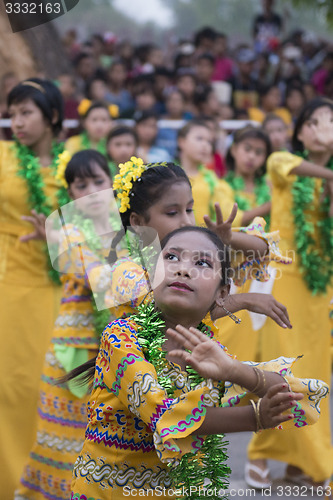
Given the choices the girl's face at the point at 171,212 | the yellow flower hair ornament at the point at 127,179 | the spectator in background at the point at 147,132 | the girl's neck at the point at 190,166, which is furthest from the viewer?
the spectator in background at the point at 147,132

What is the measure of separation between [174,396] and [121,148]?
424 cm

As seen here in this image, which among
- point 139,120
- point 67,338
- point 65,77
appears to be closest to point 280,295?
point 67,338

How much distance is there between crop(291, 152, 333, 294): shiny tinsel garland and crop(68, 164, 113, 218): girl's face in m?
1.30

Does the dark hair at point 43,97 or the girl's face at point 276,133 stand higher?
the dark hair at point 43,97

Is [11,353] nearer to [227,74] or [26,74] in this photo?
[26,74]

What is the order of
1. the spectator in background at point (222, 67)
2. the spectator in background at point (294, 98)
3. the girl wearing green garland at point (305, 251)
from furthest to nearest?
the spectator in background at point (222, 67), the spectator in background at point (294, 98), the girl wearing green garland at point (305, 251)

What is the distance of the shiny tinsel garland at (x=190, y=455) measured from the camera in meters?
2.27

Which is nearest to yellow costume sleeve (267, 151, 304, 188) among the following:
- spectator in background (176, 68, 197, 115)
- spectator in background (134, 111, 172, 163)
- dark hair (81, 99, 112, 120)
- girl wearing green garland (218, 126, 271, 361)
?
girl wearing green garland (218, 126, 271, 361)

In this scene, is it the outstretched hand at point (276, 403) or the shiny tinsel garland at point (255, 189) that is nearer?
the outstretched hand at point (276, 403)

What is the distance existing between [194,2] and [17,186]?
4164cm

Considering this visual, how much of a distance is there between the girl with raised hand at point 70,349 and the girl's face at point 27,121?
0.68 m

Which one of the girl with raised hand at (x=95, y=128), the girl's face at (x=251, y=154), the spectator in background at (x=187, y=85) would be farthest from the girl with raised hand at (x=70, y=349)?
the spectator in background at (x=187, y=85)

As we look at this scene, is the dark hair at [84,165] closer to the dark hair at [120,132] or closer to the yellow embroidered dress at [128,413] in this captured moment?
the yellow embroidered dress at [128,413]

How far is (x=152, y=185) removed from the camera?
A: 10.1 ft
